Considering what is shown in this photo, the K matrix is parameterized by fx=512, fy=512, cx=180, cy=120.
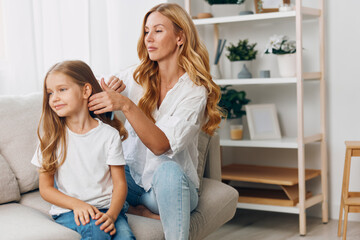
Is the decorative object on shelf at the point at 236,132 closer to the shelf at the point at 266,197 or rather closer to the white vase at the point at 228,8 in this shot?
the shelf at the point at 266,197

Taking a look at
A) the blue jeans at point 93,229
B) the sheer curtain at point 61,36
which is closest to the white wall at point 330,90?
the sheer curtain at point 61,36

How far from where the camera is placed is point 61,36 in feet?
8.63

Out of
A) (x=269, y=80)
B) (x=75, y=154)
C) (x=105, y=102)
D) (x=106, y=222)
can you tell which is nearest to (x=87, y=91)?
(x=105, y=102)

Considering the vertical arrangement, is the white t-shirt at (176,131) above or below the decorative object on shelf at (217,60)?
below

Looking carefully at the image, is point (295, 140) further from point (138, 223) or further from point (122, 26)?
point (138, 223)

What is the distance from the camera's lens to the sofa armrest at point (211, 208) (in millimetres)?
1845

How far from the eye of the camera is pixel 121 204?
1.63 metres

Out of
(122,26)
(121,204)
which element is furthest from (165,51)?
(122,26)

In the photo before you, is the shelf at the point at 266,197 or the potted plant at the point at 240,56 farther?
the potted plant at the point at 240,56

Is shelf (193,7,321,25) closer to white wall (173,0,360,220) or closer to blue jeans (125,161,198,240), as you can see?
white wall (173,0,360,220)

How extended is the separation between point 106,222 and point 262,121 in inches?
64.3

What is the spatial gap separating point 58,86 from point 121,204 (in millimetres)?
430

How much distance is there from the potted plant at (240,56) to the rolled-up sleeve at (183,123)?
1.10 metres

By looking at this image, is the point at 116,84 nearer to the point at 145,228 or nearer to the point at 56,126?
the point at 56,126
